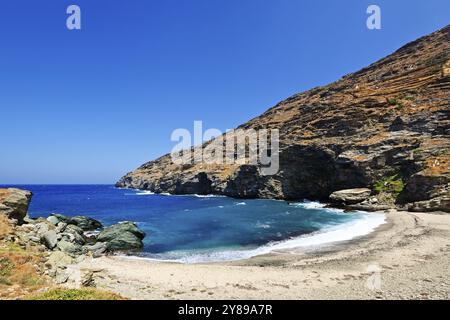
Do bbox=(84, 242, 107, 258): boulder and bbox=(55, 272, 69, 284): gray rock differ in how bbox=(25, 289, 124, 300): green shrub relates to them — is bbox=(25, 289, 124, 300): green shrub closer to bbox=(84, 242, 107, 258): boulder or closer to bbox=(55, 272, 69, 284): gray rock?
bbox=(55, 272, 69, 284): gray rock

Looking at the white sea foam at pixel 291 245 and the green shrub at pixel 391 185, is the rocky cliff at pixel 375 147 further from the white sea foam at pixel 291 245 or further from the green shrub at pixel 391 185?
the white sea foam at pixel 291 245

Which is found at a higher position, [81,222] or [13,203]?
[13,203]

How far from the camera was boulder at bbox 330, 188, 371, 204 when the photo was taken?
61.0 m

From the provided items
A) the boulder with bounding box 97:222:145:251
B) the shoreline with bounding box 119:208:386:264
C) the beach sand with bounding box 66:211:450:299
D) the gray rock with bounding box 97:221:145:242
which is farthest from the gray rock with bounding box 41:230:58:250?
the shoreline with bounding box 119:208:386:264

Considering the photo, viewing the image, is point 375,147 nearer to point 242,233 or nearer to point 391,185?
point 391,185

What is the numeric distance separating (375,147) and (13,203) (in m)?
66.6

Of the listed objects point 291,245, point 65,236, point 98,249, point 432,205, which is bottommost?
point 98,249

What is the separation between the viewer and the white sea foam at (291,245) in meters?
28.3

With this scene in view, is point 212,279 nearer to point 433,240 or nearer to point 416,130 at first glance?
point 433,240

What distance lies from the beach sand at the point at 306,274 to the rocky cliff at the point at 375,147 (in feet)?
81.3

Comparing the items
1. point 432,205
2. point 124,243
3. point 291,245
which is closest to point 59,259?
point 124,243

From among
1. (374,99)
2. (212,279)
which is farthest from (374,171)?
(212,279)

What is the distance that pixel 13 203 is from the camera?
1358 inches

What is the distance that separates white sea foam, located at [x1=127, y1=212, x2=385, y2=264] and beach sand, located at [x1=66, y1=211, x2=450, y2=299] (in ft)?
6.26
